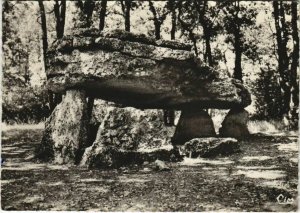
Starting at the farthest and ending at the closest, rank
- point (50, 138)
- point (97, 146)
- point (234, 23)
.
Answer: point (234, 23)
point (50, 138)
point (97, 146)

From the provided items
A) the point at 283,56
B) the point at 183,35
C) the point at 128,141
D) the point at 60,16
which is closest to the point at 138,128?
the point at 128,141

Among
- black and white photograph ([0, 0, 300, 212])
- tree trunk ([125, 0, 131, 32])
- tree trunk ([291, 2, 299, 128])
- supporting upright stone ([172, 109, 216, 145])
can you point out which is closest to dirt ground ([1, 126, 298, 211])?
black and white photograph ([0, 0, 300, 212])

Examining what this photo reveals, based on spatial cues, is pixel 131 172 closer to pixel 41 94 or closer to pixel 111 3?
pixel 41 94

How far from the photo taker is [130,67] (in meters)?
9.45

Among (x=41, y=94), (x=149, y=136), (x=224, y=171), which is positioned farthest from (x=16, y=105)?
(x=224, y=171)

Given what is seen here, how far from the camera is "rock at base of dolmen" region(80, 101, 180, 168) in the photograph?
823 cm

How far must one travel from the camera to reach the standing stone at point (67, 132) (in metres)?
8.77

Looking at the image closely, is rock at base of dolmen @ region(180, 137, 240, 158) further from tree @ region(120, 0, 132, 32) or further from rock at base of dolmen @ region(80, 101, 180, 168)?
tree @ region(120, 0, 132, 32)

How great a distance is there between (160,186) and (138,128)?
2.29m

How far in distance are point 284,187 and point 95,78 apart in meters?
4.63

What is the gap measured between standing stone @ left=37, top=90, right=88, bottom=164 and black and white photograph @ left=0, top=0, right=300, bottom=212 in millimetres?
25

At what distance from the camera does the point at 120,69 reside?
9.39 meters

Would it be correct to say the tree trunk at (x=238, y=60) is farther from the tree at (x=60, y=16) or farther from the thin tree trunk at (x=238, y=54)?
the tree at (x=60, y=16)

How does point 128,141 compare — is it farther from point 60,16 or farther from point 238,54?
point 238,54
